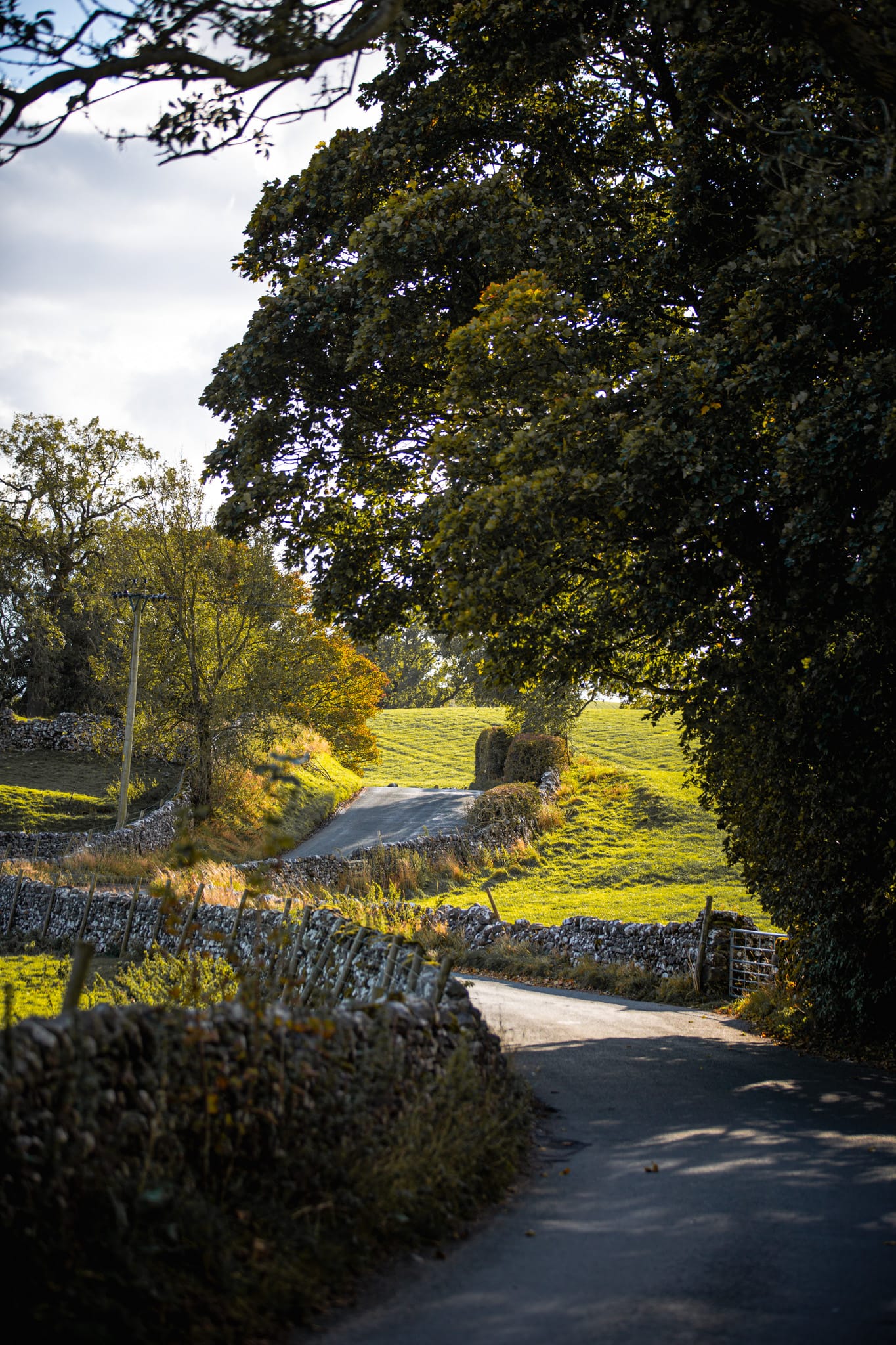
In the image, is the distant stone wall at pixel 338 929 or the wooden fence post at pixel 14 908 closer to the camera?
the distant stone wall at pixel 338 929

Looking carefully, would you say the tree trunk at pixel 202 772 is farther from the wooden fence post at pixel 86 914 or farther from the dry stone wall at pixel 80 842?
the wooden fence post at pixel 86 914

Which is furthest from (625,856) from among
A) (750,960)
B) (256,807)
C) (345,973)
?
(345,973)

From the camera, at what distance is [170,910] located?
835 cm

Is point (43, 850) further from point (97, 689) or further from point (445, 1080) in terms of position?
point (445, 1080)

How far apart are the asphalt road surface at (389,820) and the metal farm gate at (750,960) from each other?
57.3 feet

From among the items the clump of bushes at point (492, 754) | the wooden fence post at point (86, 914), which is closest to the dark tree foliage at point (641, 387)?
the wooden fence post at point (86, 914)

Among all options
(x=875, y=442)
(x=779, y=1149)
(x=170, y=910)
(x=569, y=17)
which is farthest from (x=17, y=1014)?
(x=569, y=17)

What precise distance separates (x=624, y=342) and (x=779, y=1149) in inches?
387

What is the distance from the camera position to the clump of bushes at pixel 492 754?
4750 centimetres

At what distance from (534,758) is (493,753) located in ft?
15.1

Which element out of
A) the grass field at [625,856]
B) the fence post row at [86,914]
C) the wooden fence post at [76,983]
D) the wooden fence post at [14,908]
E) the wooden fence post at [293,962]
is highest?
the wooden fence post at [76,983]

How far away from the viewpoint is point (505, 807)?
38.0 m

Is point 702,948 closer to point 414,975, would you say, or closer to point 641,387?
point 414,975

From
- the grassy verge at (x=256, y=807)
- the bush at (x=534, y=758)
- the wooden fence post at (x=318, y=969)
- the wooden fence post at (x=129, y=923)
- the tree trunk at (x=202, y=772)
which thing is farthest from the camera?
the bush at (x=534, y=758)
